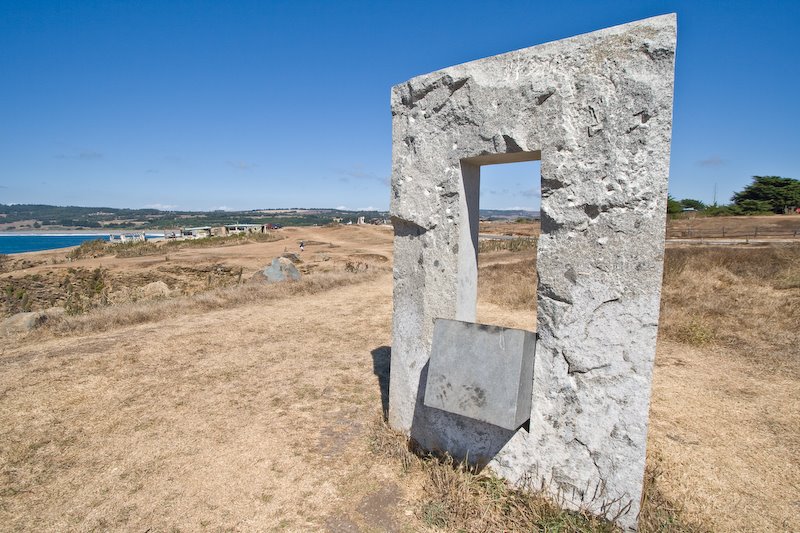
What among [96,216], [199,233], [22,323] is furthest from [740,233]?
[96,216]

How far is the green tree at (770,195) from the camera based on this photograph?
3368cm

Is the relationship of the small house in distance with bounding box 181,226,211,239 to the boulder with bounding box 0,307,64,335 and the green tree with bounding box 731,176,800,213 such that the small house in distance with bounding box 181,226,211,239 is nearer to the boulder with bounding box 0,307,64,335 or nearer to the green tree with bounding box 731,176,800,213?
the boulder with bounding box 0,307,64,335

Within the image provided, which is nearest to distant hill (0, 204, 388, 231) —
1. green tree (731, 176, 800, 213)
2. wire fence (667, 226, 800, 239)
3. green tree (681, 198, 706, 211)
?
green tree (681, 198, 706, 211)

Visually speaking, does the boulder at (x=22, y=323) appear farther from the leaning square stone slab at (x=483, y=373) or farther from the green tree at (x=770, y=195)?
the green tree at (x=770, y=195)

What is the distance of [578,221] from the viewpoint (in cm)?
290

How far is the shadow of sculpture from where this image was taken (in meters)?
4.90

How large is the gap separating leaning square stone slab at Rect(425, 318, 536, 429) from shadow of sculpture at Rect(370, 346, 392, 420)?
1.57 meters

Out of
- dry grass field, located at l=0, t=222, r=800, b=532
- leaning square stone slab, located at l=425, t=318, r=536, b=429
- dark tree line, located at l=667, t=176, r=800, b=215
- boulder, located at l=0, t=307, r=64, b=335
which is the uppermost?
dark tree line, located at l=667, t=176, r=800, b=215

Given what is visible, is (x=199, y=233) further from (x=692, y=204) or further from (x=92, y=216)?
(x=92, y=216)

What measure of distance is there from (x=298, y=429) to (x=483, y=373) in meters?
2.31

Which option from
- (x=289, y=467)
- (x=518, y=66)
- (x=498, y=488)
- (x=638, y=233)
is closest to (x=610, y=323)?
(x=638, y=233)

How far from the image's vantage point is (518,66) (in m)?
3.15

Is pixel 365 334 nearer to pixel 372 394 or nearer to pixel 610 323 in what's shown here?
pixel 372 394

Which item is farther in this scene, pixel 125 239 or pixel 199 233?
pixel 199 233
